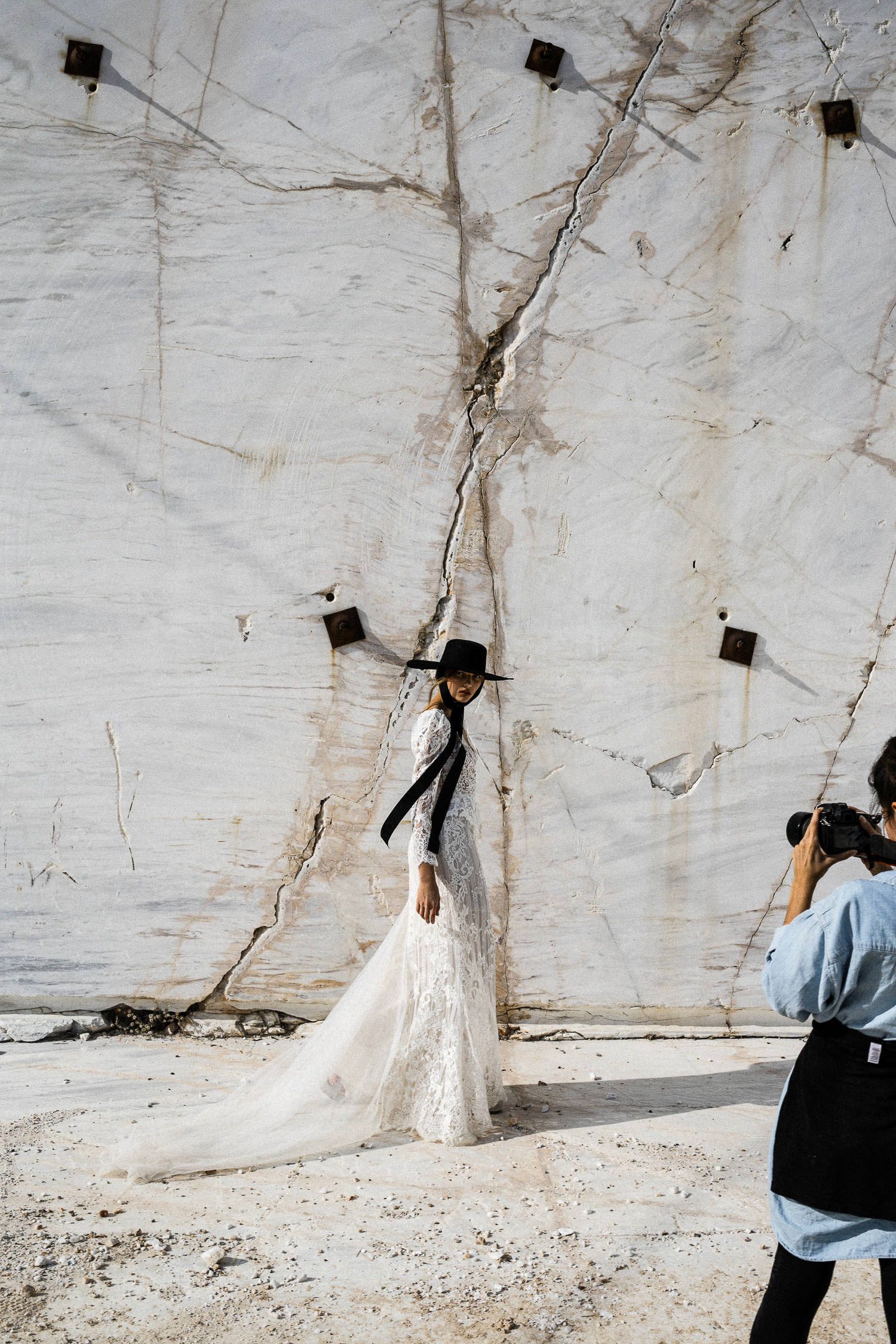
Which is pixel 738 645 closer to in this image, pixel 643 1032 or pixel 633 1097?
pixel 643 1032

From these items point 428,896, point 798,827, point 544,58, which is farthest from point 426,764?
point 544,58

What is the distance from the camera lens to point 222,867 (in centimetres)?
416

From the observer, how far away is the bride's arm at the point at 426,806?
332 cm

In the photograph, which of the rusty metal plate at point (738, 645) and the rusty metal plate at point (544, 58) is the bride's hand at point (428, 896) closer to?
the rusty metal plate at point (738, 645)

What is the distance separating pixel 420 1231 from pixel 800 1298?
4.07 ft

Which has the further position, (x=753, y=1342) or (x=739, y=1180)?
(x=739, y=1180)

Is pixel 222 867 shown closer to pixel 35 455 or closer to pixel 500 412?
pixel 35 455

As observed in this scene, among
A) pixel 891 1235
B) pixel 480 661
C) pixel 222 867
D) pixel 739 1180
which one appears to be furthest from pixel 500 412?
pixel 891 1235

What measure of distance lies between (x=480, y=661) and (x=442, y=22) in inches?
95.5

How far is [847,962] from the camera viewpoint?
66.1 inches

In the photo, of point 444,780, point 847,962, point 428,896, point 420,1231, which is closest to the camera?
point 847,962

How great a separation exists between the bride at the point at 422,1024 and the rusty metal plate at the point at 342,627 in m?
0.70

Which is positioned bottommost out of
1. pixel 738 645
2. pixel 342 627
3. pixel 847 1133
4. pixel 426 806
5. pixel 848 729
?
pixel 847 1133

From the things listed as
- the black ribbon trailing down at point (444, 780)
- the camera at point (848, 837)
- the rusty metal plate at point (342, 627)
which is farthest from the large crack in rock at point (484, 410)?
the camera at point (848, 837)
